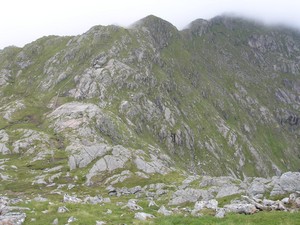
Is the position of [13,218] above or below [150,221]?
above

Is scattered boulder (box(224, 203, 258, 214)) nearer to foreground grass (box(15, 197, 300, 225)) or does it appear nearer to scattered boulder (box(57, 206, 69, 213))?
foreground grass (box(15, 197, 300, 225))

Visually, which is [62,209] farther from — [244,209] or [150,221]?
[244,209]

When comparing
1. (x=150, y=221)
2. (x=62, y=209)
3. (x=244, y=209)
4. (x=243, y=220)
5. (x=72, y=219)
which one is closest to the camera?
(x=243, y=220)

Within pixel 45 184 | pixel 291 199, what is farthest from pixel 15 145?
pixel 291 199

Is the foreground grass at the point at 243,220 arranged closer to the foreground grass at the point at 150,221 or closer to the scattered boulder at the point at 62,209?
the foreground grass at the point at 150,221

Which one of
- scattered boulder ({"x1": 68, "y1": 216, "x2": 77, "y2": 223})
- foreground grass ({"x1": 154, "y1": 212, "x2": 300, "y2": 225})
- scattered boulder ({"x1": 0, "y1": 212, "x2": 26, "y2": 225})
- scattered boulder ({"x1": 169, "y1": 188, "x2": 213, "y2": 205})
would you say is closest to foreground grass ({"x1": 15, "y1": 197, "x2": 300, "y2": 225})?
foreground grass ({"x1": 154, "y1": 212, "x2": 300, "y2": 225})

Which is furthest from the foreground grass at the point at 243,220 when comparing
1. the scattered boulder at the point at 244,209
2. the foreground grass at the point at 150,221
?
the scattered boulder at the point at 244,209

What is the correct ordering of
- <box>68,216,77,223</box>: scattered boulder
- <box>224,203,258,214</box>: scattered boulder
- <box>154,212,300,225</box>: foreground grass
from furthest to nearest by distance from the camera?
<box>224,203,258,214</box>: scattered boulder → <box>68,216,77,223</box>: scattered boulder → <box>154,212,300,225</box>: foreground grass

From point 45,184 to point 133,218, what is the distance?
271ft

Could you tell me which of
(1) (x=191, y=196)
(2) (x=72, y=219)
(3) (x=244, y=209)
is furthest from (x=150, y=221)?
(1) (x=191, y=196)

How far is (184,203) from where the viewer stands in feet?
201

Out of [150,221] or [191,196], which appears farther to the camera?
[191,196]

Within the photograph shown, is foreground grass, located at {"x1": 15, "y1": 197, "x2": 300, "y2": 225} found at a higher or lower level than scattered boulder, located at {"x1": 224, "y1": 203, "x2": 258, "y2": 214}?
higher

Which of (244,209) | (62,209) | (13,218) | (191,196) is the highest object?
(13,218)
